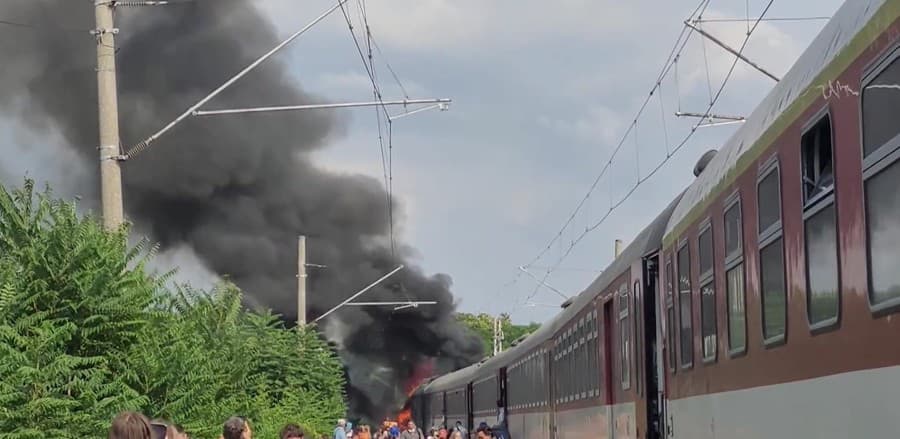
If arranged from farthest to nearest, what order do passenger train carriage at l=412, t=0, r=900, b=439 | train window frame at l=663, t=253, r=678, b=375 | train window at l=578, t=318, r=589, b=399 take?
train window at l=578, t=318, r=589, b=399 → train window frame at l=663, t=253, r=678, b=375 → passenger train carriage at l=412, t=0, r=900, b=439

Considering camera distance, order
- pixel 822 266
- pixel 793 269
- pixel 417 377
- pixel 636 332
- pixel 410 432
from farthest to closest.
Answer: pixel 417 377, pixel 410 432, pixel 636 332, pixel 793 269, pixel 822 266

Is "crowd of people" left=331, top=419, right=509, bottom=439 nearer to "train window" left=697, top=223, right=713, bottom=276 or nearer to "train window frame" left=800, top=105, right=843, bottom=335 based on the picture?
"train window" left=697, top=223, right=713, bottom=276

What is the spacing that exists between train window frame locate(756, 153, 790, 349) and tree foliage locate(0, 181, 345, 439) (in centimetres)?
633

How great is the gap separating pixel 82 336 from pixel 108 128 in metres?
2.31

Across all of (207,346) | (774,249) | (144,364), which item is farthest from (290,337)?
(774,249)

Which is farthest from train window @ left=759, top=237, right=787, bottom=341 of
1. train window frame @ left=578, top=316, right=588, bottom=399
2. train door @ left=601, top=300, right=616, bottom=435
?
train window frame @ left=578, top=316, right=588, bottom=399

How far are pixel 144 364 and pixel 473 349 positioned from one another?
187ft

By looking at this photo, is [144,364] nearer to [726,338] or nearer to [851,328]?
[726,338]

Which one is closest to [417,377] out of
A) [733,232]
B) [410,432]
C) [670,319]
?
[410,432]

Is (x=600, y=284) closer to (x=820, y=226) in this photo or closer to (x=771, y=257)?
(x=771, y=257)

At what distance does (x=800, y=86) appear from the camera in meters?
7.15

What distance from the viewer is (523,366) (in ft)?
108

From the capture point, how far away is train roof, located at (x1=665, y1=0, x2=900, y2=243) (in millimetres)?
5832

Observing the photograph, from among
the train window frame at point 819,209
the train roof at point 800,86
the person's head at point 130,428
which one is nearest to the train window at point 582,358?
the train roof at point 800,86
